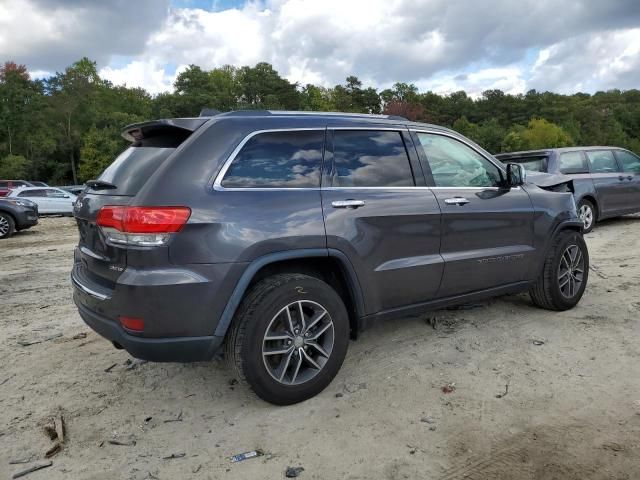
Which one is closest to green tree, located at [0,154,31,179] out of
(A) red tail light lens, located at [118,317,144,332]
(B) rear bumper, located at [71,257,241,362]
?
(B) rear bumper, located at [71,257,241,362]

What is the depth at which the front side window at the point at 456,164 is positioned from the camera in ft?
13.1

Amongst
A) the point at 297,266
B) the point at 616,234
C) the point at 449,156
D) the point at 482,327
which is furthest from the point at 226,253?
the point at 616,234

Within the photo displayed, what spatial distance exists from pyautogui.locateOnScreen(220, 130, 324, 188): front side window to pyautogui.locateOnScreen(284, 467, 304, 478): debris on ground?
1590 millimetres

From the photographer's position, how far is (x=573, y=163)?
9.86 metres

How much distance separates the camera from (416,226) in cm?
369

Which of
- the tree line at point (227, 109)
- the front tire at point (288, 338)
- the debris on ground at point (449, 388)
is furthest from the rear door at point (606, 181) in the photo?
the tree line at point (227, 109)

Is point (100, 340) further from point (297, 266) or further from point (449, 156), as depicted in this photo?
point (449, 156)

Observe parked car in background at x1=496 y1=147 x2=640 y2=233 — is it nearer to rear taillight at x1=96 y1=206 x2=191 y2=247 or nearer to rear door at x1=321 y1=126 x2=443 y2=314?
rear door at x1=321 y1=126 x2=443 y2=314

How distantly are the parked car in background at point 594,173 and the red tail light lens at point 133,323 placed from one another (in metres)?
8.47

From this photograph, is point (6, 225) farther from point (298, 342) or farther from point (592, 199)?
point (592, 199)

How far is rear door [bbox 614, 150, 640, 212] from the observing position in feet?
34.2

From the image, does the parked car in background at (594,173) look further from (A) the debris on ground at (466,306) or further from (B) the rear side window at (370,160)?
(B) the rear side window at (370,160)

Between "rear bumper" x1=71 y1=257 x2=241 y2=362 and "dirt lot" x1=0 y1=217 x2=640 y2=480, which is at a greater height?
"rear bumper" x1=71 y1=257 x2=241 y2=362

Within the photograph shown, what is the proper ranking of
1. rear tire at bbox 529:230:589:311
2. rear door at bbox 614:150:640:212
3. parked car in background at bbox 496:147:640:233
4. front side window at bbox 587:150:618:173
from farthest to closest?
rear door at bbox 614:150:640:212 < front side window at bbox 587:150:618:173 < parked car in background at bbox 496:147:640:233 < rear tire at bbox 529:230:589:311
